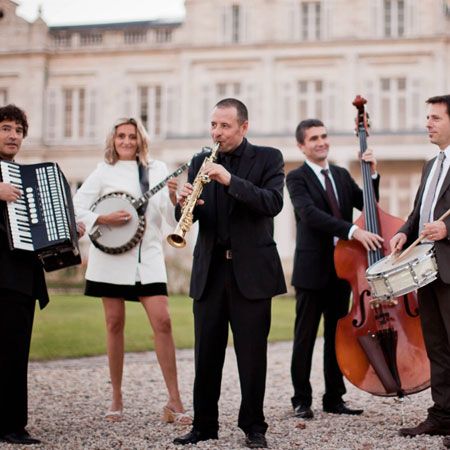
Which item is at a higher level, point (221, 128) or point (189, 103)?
point (189, 103)

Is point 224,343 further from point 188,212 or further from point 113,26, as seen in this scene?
point 113,26

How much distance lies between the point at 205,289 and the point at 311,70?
24969 millimetres

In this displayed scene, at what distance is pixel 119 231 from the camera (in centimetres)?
529

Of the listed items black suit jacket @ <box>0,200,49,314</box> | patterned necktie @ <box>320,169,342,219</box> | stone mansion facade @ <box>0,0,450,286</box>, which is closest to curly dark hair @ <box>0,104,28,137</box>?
black suit jacket @ <box>0,200,49,314</box>

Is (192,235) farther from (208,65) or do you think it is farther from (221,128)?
(221,128)

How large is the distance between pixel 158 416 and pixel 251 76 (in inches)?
963

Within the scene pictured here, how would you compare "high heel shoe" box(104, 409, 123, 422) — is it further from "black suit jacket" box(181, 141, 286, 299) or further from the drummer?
the drummer

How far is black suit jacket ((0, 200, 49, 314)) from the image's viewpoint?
4.48m

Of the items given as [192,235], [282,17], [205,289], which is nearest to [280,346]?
[205,289]

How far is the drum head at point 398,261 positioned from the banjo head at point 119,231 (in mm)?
1749

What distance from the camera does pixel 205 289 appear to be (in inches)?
175

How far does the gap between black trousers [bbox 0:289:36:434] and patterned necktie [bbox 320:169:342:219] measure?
8.21 ft

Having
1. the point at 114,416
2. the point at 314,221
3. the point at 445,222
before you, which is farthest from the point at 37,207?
the point at 445,222

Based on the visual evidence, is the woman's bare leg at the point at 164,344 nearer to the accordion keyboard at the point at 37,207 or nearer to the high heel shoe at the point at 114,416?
the high heel shoe at the point at 114,416
